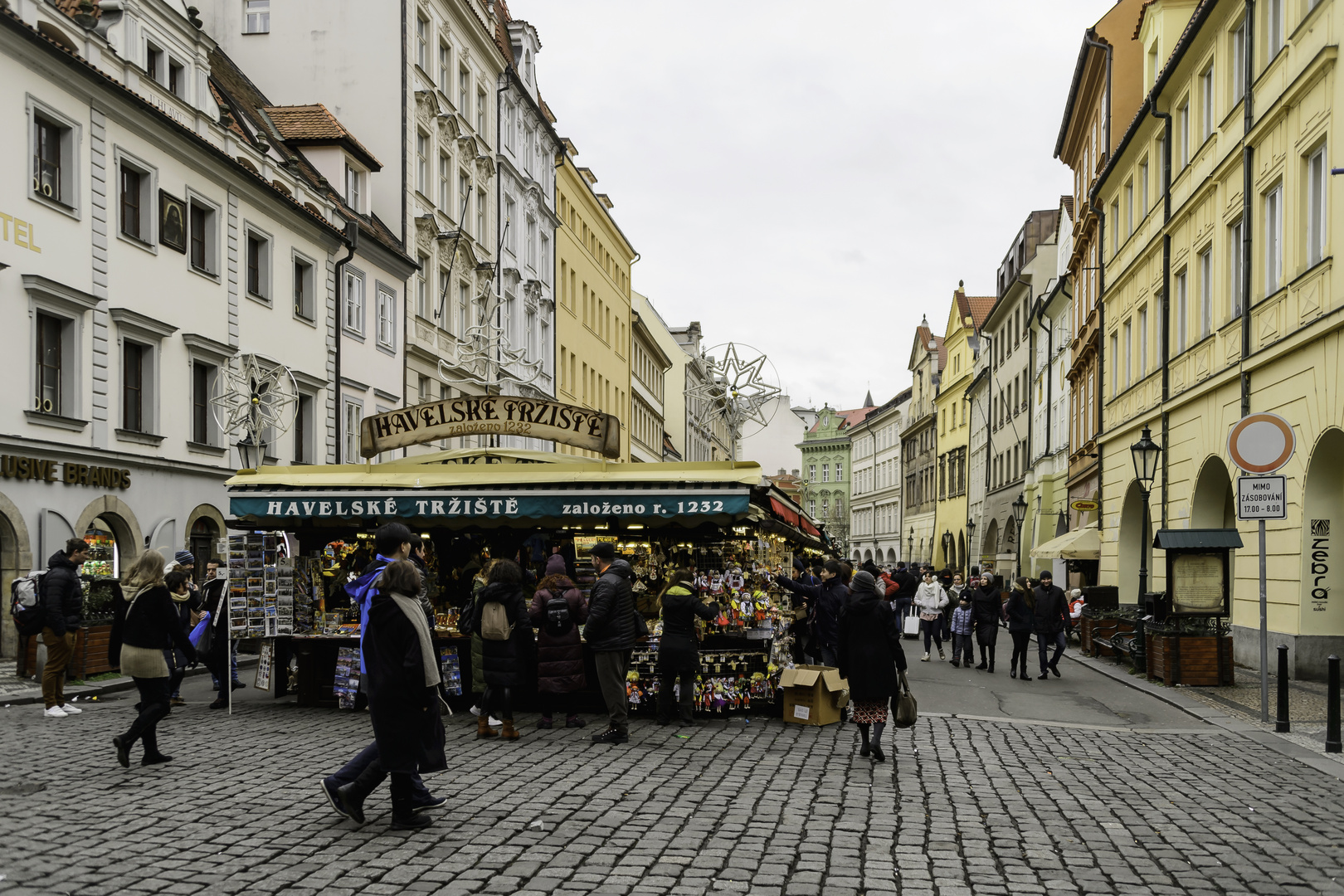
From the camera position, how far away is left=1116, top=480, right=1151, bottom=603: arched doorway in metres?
28.6

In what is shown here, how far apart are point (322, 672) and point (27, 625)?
11.8 feet

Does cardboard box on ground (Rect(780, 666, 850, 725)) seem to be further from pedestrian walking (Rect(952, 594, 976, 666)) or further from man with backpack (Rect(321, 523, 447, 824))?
pedestrian walking (Rect(952, 594, 976, 666))

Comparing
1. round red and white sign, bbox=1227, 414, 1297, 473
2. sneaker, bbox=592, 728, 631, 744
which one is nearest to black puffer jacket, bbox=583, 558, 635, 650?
sneaker, bbox=592, 728, 631, 744

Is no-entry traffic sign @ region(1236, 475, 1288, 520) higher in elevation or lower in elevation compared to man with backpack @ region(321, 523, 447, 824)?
higher

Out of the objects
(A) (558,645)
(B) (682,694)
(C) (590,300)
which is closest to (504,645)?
(A) (558,645)

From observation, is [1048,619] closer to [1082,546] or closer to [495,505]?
[495,505]

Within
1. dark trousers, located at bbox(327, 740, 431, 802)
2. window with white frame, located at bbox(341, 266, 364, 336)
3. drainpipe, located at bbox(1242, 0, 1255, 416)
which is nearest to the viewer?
dark trousers, located at bbox(327, 740, 431, 802)

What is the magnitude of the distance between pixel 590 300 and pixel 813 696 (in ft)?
146

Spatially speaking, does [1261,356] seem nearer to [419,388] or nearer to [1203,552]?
[1203,552]

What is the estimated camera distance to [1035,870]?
6801 millimetres

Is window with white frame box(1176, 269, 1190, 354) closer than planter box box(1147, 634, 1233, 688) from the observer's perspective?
No

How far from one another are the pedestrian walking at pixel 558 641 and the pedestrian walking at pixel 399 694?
4394mm

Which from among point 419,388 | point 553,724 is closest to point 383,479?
point 553,724

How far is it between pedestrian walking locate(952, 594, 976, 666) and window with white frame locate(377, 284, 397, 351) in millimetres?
17492
